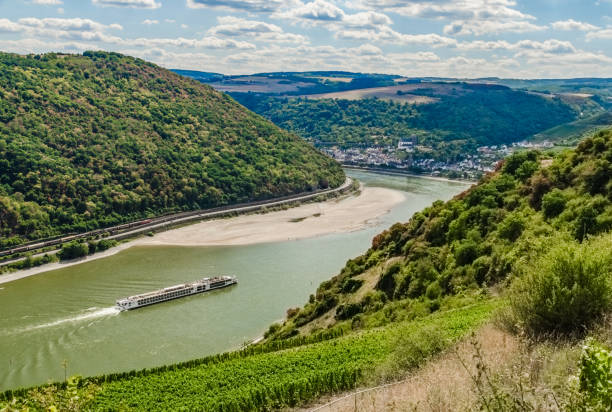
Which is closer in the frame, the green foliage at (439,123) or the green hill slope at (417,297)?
the green hill slope at (417,297)

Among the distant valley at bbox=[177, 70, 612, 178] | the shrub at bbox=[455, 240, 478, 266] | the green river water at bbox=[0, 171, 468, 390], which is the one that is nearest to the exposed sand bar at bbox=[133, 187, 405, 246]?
the green river water at bbox=[0, 171, 468, 390]

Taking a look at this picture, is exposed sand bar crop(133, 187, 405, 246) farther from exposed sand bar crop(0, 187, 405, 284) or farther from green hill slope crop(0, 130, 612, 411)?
green hill slope crop(0, 130, 612, 411)

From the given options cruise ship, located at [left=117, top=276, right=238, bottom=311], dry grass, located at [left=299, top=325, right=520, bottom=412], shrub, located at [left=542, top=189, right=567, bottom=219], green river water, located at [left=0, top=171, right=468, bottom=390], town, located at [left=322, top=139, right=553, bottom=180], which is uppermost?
shrub, located at [left=542, top=189, right=567, bottom=219]

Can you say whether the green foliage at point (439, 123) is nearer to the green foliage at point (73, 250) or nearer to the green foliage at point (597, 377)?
the green foliage at point (73, 250)

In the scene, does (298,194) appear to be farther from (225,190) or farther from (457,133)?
(457,133)

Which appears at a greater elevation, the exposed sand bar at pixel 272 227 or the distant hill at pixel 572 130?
the distant hill at pixel 572 130

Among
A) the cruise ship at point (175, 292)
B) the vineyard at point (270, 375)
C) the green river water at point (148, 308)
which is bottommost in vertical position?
the green river water at point (148, 308)

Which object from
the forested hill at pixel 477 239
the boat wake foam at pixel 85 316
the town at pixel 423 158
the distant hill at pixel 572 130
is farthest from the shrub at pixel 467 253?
the distant hill at pixel 572 130
